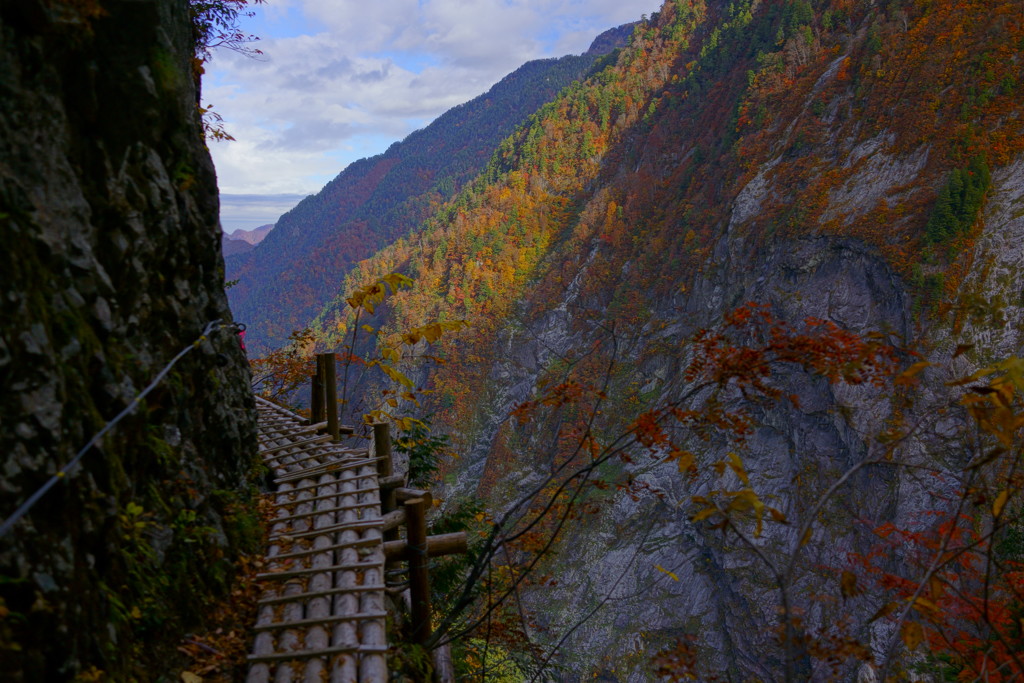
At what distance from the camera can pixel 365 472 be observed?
6.02 m

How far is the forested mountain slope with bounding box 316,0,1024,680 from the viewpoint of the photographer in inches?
878

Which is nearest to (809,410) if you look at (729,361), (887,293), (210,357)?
(887,293)

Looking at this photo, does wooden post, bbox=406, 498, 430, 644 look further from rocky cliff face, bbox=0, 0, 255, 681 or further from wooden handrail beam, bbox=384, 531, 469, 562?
rocky cliff face, bbox=0, 0, 255, 681

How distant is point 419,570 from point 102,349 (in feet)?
10.1

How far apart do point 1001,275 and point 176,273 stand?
88.1ft

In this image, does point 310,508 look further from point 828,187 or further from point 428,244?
point 428,244

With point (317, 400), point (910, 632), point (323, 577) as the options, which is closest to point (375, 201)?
point (317, 400)

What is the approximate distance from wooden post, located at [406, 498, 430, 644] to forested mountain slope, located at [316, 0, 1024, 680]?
1.96 meters

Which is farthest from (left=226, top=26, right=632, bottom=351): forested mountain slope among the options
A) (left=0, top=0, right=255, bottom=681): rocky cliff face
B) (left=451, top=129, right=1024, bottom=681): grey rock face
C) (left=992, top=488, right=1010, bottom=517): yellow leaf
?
(left=992, top=488, right=1010, bottom=517): yellow leaf

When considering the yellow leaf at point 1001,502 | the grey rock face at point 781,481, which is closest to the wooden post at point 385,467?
the yellow leaf at point 1001,502

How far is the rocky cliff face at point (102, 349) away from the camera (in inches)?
88.0

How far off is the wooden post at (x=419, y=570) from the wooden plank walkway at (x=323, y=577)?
0.30 metres

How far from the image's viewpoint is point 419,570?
4.99 meters

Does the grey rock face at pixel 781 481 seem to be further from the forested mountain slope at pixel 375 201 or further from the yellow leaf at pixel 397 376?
the forested mountain slope at pixel 375 201
